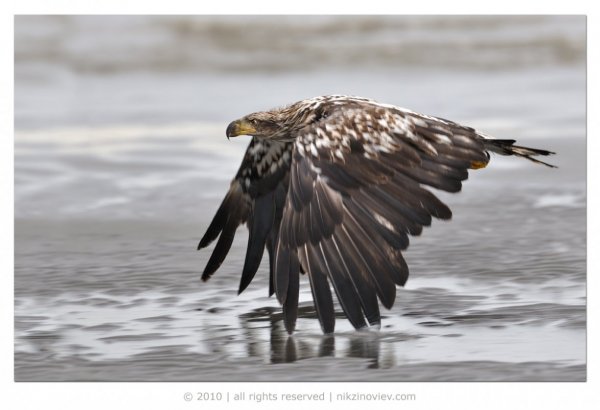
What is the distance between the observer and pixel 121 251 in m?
9.18

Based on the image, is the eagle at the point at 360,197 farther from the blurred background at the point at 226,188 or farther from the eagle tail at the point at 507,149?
the blurred background at the point at 226,188

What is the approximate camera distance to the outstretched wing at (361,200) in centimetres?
662

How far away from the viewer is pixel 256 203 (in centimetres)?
818

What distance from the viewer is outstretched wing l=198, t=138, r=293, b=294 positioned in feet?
26.4

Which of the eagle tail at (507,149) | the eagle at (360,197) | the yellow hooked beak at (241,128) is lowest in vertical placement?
the eagle at (360,197)

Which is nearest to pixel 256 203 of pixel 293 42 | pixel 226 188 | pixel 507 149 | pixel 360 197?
pixel 360 197

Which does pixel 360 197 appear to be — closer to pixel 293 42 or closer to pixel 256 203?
pixel 256 203

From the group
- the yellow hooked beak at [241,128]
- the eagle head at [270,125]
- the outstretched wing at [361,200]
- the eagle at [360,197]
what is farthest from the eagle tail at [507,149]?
the yellow hooked beak at [241,128]

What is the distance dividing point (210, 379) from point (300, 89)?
8003 mm

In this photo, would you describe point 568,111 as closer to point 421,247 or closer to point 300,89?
point 300,89

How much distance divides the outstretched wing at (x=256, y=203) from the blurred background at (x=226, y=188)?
10.6 inches

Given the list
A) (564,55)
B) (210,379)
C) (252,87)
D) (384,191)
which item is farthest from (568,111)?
(210,379)

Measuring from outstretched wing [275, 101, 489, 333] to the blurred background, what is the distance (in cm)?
37

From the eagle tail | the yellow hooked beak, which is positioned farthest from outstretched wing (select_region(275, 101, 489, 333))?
the yellow hooked beak
